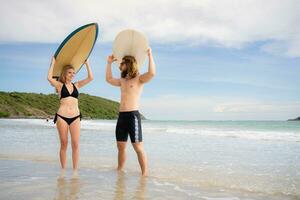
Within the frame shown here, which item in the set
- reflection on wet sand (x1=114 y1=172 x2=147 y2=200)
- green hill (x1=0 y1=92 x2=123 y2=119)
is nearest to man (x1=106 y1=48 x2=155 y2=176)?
reflection on wet sand (x1=114 y1=172 x2=147 y2=200)

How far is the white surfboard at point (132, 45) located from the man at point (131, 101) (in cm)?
11

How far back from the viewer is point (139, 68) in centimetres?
611

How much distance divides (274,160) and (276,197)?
3.97m

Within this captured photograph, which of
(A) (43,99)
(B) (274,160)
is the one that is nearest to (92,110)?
(A) (43,99)

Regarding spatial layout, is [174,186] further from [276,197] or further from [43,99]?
[43,99]

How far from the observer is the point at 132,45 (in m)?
6.01

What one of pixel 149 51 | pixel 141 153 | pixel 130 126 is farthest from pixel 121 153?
pixel 149 51

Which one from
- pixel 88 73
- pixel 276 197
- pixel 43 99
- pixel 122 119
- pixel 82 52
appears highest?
pixel 43 99

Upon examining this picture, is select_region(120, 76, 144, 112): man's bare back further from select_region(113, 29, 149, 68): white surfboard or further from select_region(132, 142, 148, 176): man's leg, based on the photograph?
select_region(132, 142, 148, 176): man's leg

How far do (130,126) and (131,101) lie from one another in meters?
0.40

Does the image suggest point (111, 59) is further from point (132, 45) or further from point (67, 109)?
point (67, 109)

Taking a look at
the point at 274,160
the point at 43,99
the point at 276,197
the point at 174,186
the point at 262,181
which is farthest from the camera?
the point at 43,99

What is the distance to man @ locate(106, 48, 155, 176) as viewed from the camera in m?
5.77

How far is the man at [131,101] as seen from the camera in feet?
18.9
